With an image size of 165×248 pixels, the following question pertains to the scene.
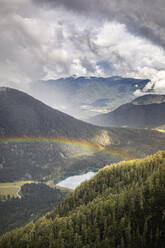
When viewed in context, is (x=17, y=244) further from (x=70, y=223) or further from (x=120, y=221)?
(x=120, y=221)

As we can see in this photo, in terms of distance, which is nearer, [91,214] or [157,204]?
[157,204]

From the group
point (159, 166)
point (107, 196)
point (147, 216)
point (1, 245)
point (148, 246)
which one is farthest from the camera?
point (159, 166)

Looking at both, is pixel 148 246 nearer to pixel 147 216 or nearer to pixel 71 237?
pixel 147 216

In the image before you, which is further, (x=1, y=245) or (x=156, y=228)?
(x=1, y=245)

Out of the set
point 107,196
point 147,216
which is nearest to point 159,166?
point 107,196

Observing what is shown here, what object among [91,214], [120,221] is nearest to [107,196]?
[91,214]

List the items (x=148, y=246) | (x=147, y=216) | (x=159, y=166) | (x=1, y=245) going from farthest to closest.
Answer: (x=159, y=166) < (x=1, y=245) < (x=147, y=216) < (x=148, y=246)

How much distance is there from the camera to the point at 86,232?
439 ft

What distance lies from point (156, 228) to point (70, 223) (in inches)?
2281

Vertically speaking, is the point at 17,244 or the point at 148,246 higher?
the point at 148,246

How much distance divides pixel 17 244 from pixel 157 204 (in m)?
95.2

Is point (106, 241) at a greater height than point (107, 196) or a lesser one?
lesser

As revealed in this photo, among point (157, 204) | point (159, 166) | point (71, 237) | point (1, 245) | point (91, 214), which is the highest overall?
point (159, 166)

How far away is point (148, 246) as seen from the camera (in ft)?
382
